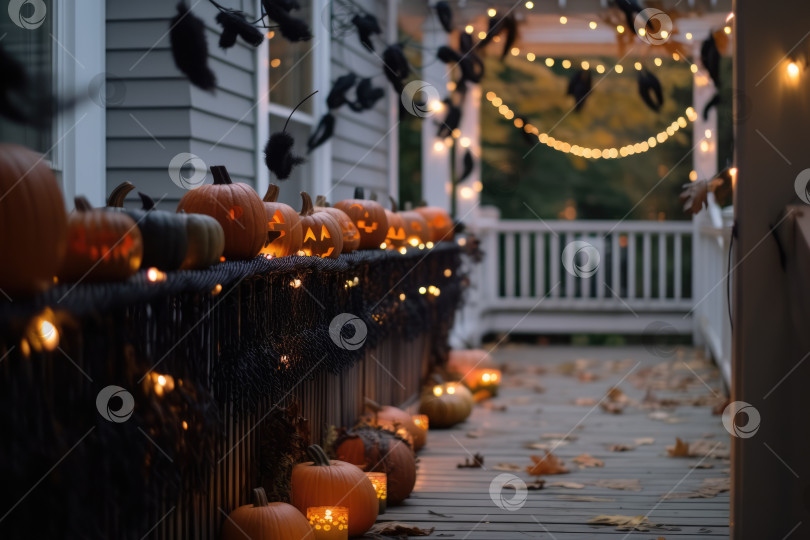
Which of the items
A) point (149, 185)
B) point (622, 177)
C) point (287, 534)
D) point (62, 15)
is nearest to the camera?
point (287, 534)

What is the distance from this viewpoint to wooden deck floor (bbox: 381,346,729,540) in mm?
3496

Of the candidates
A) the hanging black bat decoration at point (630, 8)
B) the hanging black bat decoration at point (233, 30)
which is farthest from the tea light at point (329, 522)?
the hanging black bat decoration at point (630, 8)

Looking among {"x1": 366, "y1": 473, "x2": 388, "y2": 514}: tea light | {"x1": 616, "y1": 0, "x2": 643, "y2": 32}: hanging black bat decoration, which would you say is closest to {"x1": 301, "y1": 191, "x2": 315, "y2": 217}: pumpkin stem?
{"x1": 366, "y1": 473, "x2": 388, "y2": 514}: tea light

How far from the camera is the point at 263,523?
9.43 ft

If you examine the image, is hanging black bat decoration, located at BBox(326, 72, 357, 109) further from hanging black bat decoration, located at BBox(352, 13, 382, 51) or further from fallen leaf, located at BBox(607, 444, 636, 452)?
fallen leaf, located at BBox(607, 444, 636, 452)

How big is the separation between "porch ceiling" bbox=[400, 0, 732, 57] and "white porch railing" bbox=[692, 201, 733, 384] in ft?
5.03

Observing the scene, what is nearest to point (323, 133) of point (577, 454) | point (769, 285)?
point (577, 454)

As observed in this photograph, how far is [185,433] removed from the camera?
2371 mm

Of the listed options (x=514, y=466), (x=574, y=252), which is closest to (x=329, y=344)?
(x=514, y=466)

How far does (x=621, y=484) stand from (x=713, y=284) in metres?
3.83

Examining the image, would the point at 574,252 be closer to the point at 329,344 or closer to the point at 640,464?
the point at 640,464

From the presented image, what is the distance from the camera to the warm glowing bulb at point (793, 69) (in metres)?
2.87

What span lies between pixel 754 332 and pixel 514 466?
172 centimetres

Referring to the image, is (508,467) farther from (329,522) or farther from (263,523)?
(263,523)
